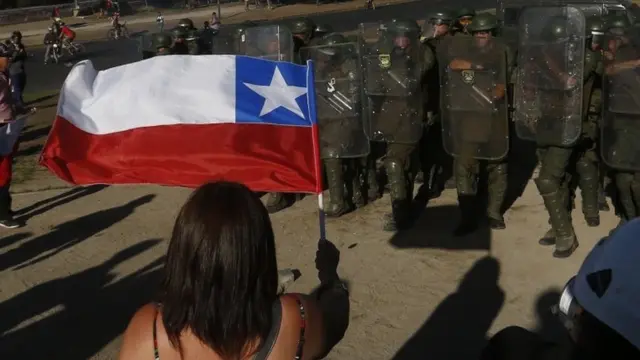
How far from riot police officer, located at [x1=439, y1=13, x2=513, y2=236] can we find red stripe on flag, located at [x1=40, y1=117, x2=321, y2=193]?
3.30 m

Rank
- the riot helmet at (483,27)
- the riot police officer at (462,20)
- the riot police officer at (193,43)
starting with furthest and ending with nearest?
the riot police officer at (193,43)
the riot police officer at (462,20)
the riot helmet at (483,27)

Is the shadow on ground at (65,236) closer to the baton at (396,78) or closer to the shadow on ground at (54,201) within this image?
the shadow on ground at (54,201)

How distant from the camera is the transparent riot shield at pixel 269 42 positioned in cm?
838

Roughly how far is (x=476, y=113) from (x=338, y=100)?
1.43 m

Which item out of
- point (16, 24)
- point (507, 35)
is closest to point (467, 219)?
point (507, 35)

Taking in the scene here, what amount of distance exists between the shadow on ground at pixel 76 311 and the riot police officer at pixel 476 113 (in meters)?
2.76

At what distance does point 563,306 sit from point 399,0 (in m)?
46.2

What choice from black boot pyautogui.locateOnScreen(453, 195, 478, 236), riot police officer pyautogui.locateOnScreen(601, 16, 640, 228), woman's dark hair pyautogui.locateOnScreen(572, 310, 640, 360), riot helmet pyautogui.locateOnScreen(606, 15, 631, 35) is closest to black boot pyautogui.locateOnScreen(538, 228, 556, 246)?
black boot pyautogui.locateOnScreen(453, 195, 478, 236)

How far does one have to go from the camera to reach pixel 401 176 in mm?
8000

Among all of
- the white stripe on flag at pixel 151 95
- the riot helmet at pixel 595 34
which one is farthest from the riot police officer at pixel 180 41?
the white stripe on flag at pixel 151 95

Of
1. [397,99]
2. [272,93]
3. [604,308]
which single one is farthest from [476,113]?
[604,308]

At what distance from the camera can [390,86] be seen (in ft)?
25.6

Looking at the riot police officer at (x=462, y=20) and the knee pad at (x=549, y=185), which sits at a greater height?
the riot police officer at (x=462, y=20)

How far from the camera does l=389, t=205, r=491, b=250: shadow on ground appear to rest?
7449mm
